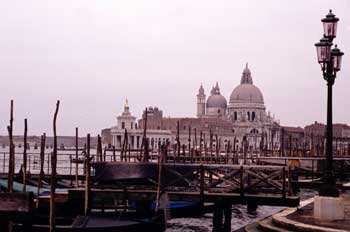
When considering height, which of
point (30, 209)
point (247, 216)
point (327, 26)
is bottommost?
point (247, 216)

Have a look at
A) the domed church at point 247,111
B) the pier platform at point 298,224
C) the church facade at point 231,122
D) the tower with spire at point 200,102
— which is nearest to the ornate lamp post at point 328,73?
the pier platform at point 298,224

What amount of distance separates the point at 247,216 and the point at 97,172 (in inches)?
377

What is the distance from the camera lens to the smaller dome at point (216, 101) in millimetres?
Answer: 162250

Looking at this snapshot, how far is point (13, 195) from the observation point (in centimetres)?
806

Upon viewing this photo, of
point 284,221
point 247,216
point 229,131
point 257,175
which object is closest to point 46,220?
point 257,175

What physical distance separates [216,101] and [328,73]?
15153cm

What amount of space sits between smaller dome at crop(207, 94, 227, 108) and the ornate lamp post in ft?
497

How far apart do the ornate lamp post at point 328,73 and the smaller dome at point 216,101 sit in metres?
151

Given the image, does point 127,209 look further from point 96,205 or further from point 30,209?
point 30,209

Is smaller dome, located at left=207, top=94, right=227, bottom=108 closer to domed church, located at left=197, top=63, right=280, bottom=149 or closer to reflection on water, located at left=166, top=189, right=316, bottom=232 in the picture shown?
domed church, located at left=197, top=63, right=280, bottom=149

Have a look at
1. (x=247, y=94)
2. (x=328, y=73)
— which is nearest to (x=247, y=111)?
(x=247, y=94)

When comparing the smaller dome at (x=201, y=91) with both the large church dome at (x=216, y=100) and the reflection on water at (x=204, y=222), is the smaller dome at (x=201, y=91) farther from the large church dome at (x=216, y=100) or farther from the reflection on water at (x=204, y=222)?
the reflection on water at (x=204, y=222)

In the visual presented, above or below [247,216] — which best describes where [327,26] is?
A: above

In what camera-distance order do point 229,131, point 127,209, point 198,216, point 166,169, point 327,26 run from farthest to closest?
point 229,131 → point 198,216 → point 127,209 → point 166,169 → point 327,26
